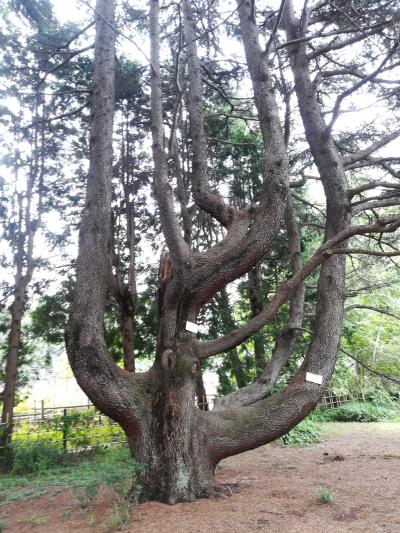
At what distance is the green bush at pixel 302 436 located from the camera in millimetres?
9164

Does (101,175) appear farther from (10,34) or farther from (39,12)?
(10,34)

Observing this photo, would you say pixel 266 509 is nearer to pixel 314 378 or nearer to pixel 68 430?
pixel 314 378

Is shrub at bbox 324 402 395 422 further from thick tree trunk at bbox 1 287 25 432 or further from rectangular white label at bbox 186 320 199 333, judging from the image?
rectangular white label at bbox 186 320 199 333

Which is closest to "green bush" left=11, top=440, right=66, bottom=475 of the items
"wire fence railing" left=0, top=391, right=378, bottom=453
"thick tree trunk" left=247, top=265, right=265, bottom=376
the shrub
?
"wire fence railing" left=0, top=391, right=378, bottom=453

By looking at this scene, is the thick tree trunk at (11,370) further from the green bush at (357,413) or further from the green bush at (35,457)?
the green bush at (357,413)

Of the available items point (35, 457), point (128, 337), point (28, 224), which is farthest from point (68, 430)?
point (28, 224)

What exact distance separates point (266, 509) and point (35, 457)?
5.11 metres

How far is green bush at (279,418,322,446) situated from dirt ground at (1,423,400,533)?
8.97ft

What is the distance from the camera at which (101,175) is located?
491 centimetres

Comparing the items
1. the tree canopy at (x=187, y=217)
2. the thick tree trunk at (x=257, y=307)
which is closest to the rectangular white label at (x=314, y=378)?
the tree canopy at (x=187, y=217)

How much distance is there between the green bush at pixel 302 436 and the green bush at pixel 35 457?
480 cm

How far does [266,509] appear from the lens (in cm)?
391

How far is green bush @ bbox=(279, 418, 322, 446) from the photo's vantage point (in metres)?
9.16

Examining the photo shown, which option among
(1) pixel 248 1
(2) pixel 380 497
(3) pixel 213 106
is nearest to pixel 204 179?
(1) pixel 248 1
